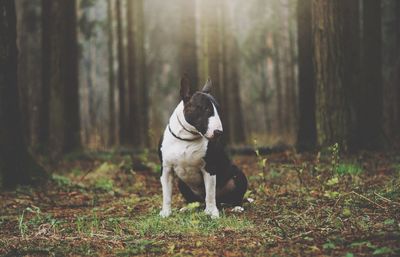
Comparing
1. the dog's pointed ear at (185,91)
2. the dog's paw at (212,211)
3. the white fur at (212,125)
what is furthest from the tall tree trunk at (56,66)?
the white fur at (212,125)

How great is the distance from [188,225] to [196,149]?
105cm

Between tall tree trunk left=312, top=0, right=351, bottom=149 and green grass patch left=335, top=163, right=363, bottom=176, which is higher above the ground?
tall tree trunk left=312, top=0, right=351, bottom=149

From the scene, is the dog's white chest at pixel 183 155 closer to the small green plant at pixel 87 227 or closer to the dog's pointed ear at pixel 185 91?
the dog's pointed ear at pixel 185 91

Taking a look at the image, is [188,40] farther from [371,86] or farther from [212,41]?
[371,86]

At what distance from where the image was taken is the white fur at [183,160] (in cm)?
615

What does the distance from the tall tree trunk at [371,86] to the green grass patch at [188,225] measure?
22.1ft

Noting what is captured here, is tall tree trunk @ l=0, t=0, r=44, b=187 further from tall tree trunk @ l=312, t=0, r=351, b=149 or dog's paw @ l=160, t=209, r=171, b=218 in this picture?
tall tree trunk @ l=312, t=0, r=351, b=149

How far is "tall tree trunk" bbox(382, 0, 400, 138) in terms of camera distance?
63.8 ft

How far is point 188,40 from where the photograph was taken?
15.4 meters

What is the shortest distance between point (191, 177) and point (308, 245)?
249 cm

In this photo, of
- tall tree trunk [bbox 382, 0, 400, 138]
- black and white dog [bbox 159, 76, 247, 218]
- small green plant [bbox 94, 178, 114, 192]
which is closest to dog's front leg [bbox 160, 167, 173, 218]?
black and white dog [bbox 159, 76, 247, 218]

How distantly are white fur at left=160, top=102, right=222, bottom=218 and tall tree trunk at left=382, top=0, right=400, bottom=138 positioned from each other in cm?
1155

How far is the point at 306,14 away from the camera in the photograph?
1357cm

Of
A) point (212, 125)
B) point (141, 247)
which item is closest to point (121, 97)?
point (212, 125)
